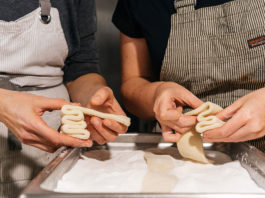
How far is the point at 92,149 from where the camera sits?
1021 mm

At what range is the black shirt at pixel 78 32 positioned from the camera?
114cm

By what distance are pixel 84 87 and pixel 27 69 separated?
0.25m

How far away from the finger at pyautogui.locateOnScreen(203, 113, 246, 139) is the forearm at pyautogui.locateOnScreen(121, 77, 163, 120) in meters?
0.35

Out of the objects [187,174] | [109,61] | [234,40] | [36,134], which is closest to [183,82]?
[234,40]

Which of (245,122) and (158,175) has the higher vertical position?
(245,122)

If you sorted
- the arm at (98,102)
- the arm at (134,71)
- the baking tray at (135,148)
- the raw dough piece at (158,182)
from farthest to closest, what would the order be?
the arm at (134,71)
the arm at (98,102)
the raw dough piece at (158,182)
the baking tray at (135,148)

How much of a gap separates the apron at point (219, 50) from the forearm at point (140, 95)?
10 centimetres

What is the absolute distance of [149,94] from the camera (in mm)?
1133

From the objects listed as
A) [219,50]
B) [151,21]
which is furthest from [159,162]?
[151,21]

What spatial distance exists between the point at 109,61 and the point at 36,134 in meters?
0.95

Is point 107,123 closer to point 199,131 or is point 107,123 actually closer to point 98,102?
point 98,102

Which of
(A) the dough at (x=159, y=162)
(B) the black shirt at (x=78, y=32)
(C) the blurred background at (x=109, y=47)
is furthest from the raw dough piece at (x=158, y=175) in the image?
(C) the blurred background at (x=109, y=47)

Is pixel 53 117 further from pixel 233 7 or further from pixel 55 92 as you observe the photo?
pixel 233 7

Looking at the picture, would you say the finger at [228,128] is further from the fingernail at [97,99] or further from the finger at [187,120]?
the fingernail at [97,99]
